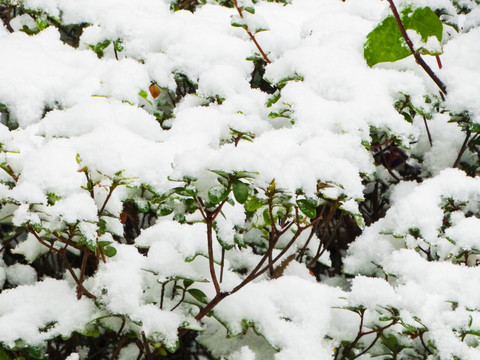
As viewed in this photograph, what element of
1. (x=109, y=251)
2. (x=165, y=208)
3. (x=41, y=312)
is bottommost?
(x=41, y=312)

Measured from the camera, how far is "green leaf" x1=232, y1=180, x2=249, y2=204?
3.48 ft

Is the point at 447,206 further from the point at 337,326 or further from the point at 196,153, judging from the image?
the point at 196,153

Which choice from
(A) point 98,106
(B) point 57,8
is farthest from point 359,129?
(B) point 57,8

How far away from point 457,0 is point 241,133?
1.42 metres

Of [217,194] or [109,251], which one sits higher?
[217,194]

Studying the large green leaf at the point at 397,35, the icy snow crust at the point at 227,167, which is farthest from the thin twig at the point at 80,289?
the large green leaf at the point at 397,35

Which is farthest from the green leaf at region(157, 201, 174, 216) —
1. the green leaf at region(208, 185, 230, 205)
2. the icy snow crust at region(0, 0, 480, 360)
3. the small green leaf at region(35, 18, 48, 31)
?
the small green leaf at region(35, 18, 48, 31)

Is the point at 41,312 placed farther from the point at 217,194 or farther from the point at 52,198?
the point at 217,194

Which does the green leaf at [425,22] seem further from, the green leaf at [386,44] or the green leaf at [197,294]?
the green leaf at [197,294]

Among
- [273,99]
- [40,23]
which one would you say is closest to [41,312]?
[273,99]

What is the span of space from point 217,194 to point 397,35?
976 mm

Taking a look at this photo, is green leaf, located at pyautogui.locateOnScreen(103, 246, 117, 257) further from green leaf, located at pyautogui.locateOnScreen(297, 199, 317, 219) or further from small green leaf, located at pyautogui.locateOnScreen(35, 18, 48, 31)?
small green leaf, located at pyautogui.locateOnScreen(35, 18, 48, 31)

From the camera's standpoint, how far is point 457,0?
88.7 inches

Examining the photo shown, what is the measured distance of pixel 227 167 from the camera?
107cm
